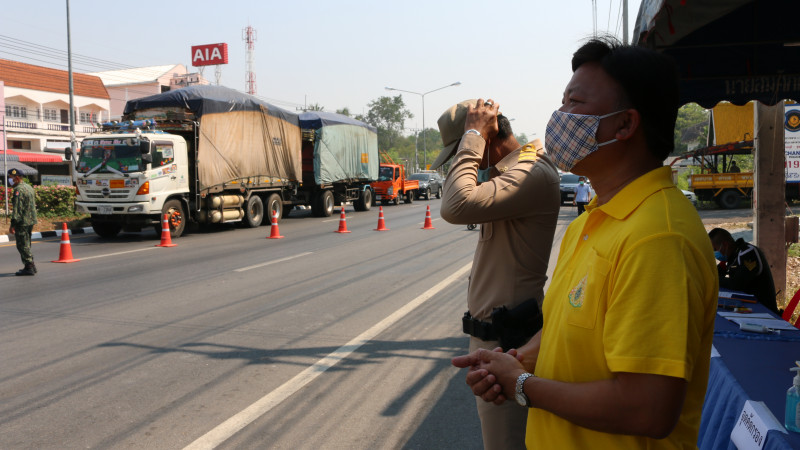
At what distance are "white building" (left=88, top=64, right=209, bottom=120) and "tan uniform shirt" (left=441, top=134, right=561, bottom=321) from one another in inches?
2708

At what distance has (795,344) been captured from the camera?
3.97 metres

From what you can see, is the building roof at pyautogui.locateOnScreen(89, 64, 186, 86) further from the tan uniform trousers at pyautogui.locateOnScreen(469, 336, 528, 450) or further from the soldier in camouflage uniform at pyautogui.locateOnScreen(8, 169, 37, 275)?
the tan uniform trousers at pyautogui.locateOnScreen(469, 336, 528, 450)

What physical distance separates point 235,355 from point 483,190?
3.94 metres

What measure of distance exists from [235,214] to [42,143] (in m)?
38.2

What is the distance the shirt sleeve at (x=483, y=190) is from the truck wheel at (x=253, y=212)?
57.0ft

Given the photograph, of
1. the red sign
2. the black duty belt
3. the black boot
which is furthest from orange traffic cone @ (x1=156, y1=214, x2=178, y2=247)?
the red sign

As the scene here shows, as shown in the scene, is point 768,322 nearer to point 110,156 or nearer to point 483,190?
point 483,190

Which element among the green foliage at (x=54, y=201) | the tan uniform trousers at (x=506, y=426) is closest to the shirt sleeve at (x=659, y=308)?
the tan uniform trousers at (x=506, y=426)

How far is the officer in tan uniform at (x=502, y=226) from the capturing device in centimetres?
248

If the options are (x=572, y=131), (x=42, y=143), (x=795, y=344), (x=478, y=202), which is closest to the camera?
(x=572, y=131)

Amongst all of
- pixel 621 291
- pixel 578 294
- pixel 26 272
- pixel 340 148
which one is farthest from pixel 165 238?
pixel 621 291

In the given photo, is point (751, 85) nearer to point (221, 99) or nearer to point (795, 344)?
point (795, 344)

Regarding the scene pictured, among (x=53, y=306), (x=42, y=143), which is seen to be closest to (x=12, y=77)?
(x=42, y=143)

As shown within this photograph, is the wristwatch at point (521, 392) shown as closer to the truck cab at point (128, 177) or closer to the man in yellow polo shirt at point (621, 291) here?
the man in yellow polo shirt at point (621, 291)
